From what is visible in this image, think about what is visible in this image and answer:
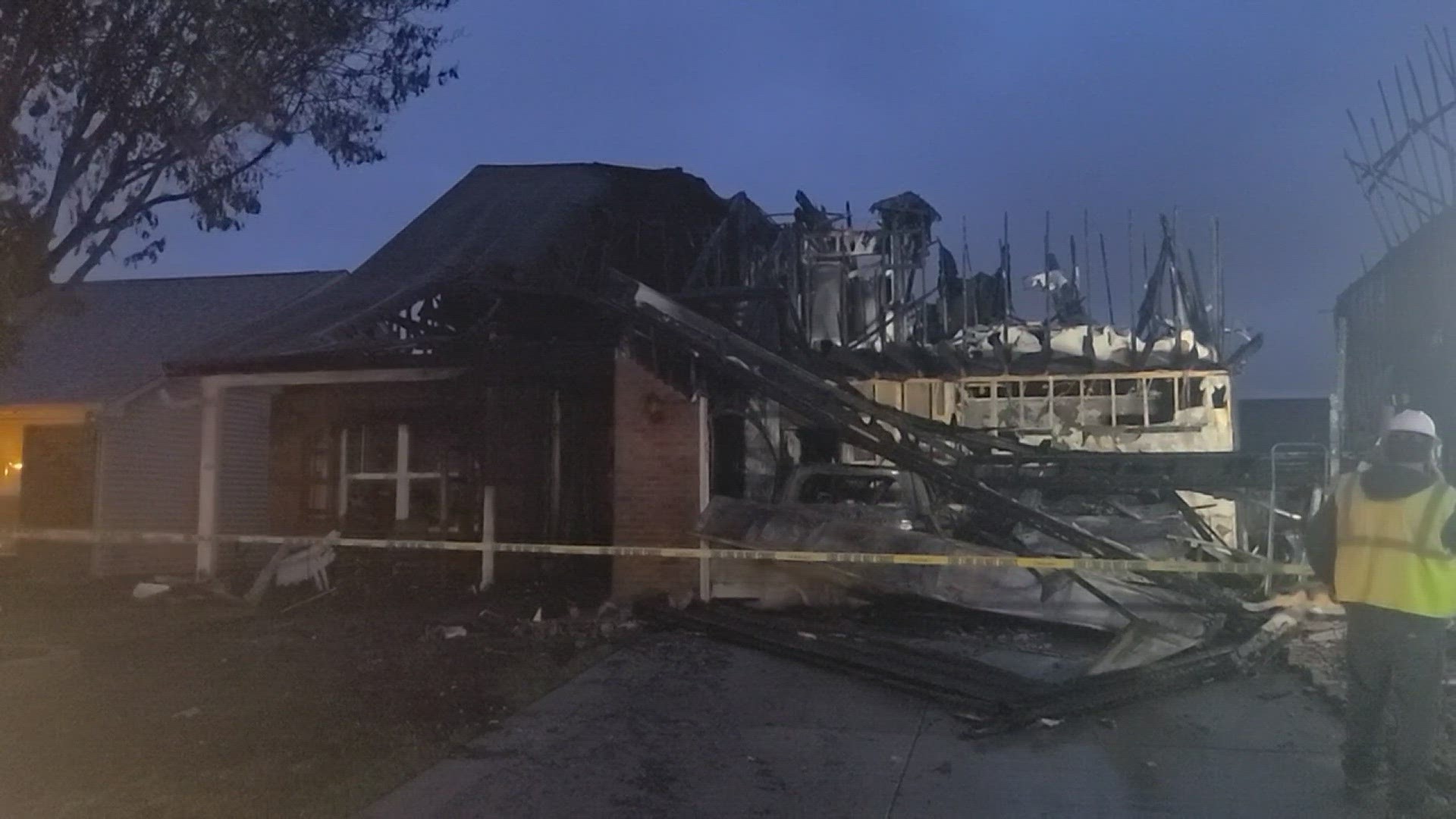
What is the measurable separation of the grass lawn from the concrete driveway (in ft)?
1.40

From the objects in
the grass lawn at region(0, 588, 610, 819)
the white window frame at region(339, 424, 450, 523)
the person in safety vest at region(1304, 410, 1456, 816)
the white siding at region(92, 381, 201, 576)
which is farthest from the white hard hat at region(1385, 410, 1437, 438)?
the white siding at region(92, 381, 201, 576)

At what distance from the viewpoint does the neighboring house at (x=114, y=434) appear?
47.6 ft

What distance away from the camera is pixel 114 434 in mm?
14742

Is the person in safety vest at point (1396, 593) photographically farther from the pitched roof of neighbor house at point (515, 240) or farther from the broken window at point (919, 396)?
the broken window at point (919, 396)

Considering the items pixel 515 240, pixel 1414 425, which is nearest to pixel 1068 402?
pixel 515 240

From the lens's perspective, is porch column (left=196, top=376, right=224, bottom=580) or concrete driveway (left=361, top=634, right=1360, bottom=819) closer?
concrete driveway (left=361, top=634, right=1360, bottom=819)

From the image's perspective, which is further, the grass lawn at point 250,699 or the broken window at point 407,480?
the broken window at point 407,480

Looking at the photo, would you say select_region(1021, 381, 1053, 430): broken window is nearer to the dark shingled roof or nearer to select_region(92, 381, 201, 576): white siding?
select_region(92, 381, 201, 576): white siding

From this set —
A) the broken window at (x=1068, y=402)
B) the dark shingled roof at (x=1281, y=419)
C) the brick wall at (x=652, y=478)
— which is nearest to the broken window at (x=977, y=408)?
the broken window at (x=1068, y=402)

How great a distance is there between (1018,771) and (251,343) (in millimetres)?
10184

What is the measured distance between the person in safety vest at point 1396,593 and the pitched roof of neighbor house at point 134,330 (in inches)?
449

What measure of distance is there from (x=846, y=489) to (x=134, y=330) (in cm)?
1125

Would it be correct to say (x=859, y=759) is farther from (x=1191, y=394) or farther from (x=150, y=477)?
(x=150, y=477)

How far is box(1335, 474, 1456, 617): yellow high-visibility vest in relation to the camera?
4.99 m
